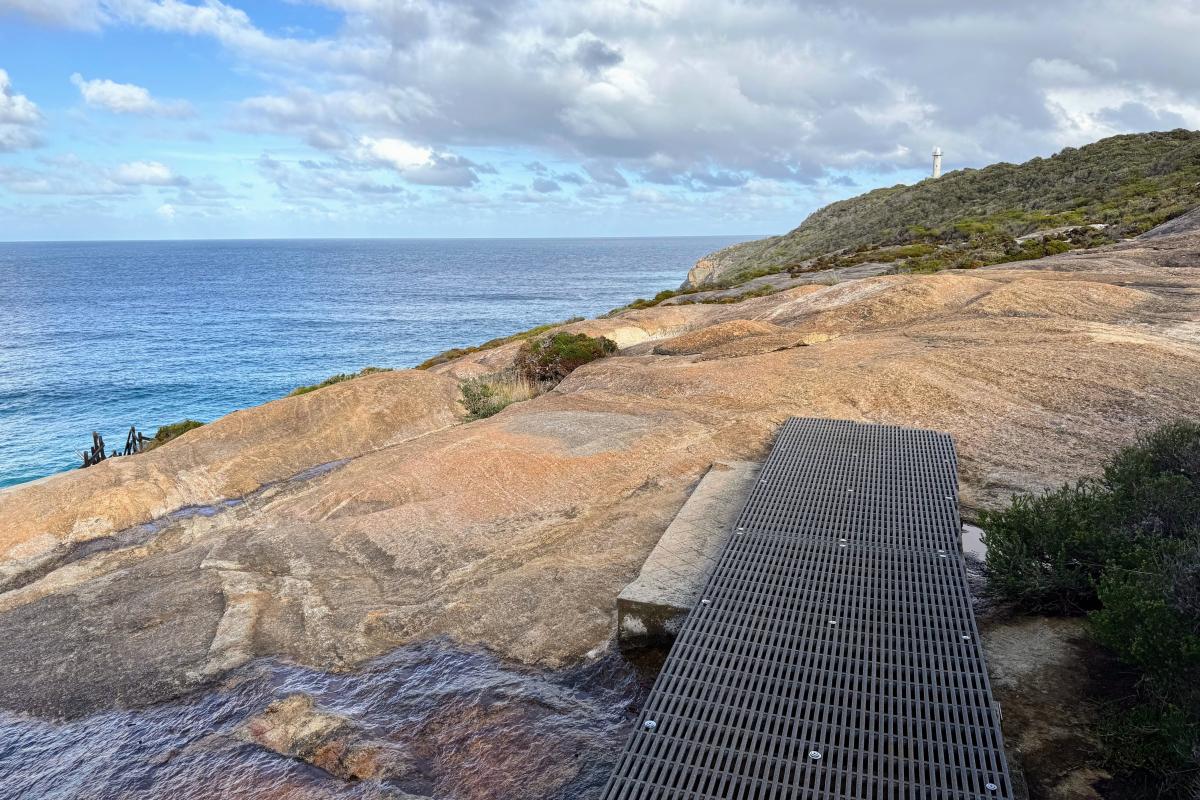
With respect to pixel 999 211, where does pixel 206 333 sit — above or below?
below

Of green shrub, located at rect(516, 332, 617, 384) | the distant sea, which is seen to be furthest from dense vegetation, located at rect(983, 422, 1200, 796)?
the distant sea


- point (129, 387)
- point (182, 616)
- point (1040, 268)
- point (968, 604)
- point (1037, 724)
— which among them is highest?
point (1040, 268)

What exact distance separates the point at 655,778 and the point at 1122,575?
3928mm

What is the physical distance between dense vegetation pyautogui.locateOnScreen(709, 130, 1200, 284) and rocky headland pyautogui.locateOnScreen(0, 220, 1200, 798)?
17.1 meters

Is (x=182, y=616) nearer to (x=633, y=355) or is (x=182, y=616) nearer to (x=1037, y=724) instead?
(x=1037, y=724)

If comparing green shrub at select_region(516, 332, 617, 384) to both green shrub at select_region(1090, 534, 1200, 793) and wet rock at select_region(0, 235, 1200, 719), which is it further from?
green shrub at select_region(1090, 534, 1200, 793)

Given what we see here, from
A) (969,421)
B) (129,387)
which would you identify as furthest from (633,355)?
(129,387)

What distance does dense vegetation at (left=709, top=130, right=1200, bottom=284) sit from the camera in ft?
120

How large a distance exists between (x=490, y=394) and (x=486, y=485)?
785 cm

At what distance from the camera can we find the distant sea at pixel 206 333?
4122cm

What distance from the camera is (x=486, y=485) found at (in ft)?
34.7

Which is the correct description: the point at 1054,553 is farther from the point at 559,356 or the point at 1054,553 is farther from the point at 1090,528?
the point at 559,356

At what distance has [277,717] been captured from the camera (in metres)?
6.13

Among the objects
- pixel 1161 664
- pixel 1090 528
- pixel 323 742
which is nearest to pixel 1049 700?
pixel 1161 664
